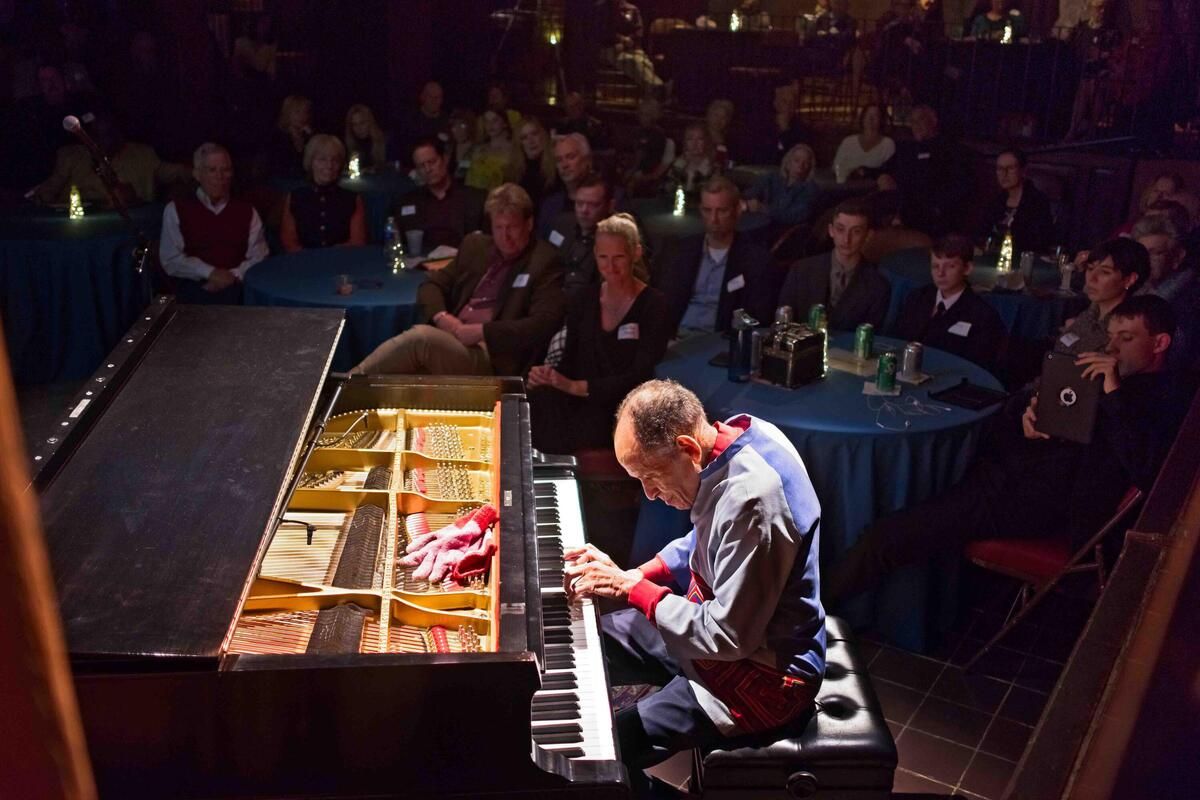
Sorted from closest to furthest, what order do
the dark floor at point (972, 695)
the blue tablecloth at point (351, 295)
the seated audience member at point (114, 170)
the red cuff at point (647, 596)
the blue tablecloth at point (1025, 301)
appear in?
1. the red cuff at point (647, 596)
2. the dark floor at point (972, 695)
3. the blue tablecloth at point (351, 295)
4. the blue tablecloth at point (1025, 301)
5. the seated audience member at point (114, 170)

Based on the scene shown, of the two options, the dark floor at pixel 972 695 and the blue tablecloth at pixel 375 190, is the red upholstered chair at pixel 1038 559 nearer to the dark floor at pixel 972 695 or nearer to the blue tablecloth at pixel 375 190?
the dark floor at pixel 972 695

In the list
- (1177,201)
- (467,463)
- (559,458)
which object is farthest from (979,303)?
(467,463)

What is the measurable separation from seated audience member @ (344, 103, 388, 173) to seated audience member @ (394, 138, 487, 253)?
2.66 metres

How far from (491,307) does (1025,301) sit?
2783 mm

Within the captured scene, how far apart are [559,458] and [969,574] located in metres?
2.12

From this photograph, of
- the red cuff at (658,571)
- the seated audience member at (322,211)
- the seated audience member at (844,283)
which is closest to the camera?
the red cuff at (658,571)

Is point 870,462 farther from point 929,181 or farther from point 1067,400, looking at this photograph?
point 929,181

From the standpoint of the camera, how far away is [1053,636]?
4.18 metres

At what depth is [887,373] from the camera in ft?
13.8

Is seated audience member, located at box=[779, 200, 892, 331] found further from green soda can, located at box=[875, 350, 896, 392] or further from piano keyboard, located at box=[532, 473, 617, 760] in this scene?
piano keyboard, located at box=[532, 473, 617, 760]

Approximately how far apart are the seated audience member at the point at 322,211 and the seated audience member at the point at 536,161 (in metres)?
1.91

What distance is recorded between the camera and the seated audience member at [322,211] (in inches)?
260

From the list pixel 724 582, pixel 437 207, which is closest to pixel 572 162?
pixel 437 207

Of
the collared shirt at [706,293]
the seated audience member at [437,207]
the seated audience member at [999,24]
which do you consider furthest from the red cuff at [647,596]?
the seated audience member at [999,24]
